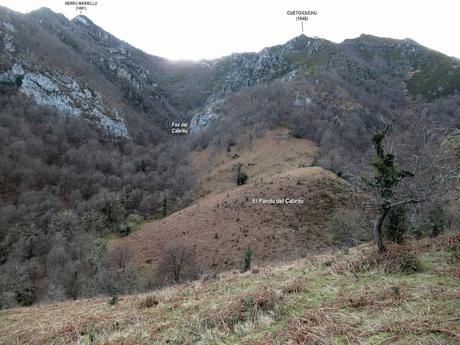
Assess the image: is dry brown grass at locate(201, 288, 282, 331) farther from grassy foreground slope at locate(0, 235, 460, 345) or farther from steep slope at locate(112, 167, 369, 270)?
steep slope at locate(112, 167, 369, 270)

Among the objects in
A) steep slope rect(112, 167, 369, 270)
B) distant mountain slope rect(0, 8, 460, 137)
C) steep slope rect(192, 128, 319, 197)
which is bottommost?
steep slope rect(112, 167, 369, 270)

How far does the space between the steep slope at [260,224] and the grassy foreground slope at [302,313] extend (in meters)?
27.2

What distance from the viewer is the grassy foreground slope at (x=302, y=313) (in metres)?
4.72

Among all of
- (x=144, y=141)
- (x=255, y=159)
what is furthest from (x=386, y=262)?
(x=144, y=141)

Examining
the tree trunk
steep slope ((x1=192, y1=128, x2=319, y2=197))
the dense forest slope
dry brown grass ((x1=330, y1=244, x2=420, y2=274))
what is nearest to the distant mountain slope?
the dense forest slope

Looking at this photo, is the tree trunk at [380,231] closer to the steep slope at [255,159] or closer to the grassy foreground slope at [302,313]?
the grassy foreground slope at [302,313]

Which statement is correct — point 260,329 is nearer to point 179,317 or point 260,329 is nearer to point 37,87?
point 179,317

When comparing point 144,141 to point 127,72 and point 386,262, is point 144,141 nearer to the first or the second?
point 127,72

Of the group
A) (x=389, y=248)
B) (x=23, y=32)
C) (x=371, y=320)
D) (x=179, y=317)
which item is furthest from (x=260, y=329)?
(x=23, y=32)

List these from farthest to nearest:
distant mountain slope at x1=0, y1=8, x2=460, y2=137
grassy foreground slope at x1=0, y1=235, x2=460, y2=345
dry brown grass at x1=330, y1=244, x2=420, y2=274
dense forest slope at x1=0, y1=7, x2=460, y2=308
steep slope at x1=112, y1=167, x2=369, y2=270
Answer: distant mountain slope at x1=0, y1=8, x2=460, y2=137
dense forest slope at x1=0, y1=7, x2=460, y2=308
steep slope at x1=112, y1=167, x2=369, y2=270
dry brown grass at x1=330, y1=244, x2=420, y2=274
grassy foreground slope at x1=0, y1=235, x2=460, y2=345

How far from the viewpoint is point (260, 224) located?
4462cm

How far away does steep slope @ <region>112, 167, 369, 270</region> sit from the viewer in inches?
1538

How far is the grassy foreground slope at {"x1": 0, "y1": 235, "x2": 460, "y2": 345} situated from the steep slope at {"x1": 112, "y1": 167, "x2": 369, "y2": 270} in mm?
27210

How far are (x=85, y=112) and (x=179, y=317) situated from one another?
138984 mm
